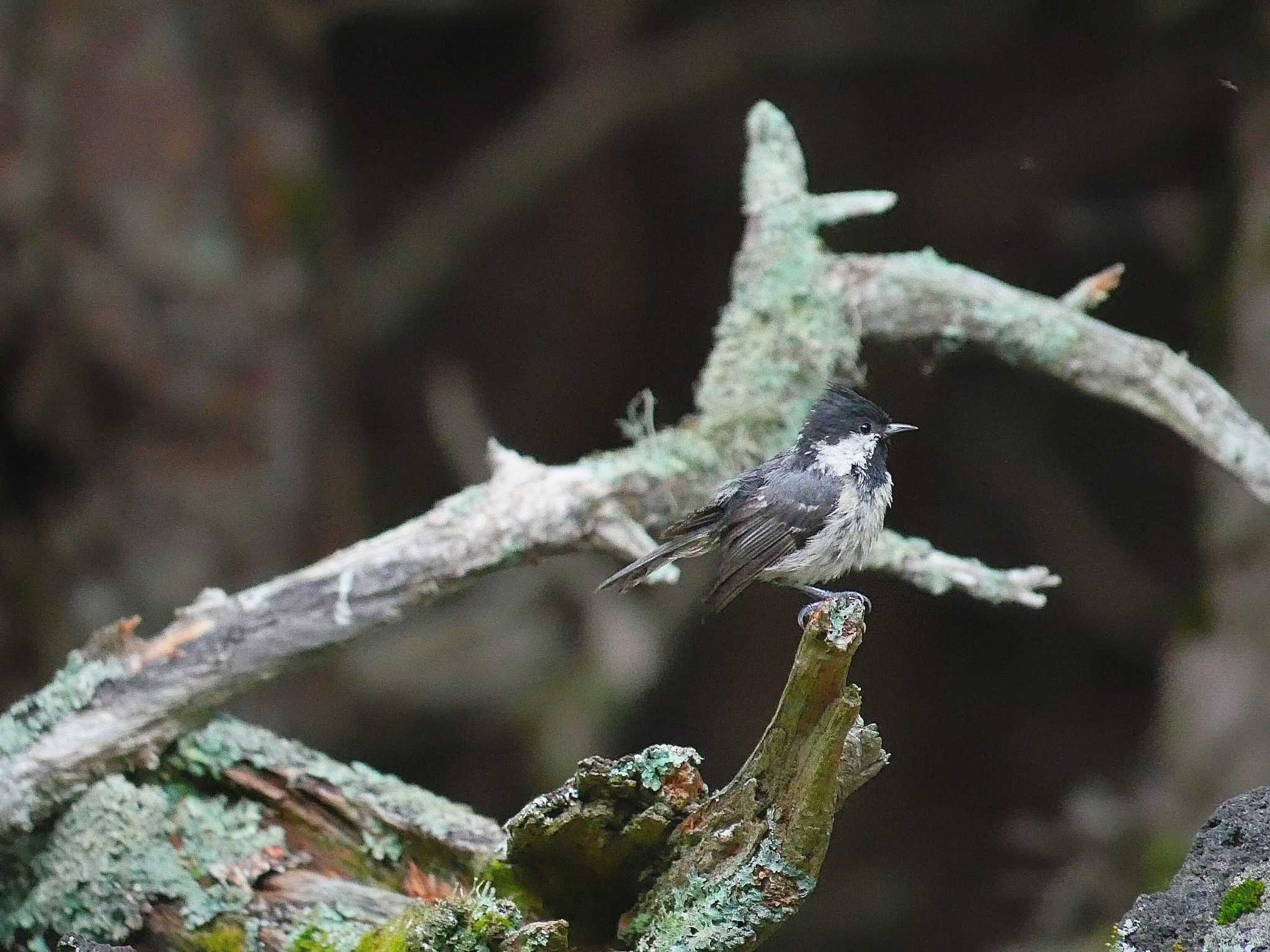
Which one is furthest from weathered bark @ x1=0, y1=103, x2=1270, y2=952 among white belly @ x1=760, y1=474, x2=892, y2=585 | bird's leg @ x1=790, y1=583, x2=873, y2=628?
white belly @ x1=760, y1=474, x2=892, y2=585

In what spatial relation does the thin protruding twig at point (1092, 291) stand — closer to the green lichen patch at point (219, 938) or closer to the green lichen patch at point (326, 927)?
the green lichen patch at point (326, 927)

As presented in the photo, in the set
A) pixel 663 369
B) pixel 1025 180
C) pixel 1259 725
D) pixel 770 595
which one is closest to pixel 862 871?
pixel 770 595

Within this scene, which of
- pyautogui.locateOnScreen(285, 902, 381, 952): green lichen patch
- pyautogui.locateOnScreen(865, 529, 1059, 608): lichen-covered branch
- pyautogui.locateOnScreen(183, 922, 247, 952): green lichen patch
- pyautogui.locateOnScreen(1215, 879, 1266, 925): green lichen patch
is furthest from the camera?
pyautogui.locateOnScreen(865, 529, 1059, 608): lichen-covered branch

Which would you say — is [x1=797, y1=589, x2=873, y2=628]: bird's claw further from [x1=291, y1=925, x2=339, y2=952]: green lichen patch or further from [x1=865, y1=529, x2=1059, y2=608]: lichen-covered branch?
[x1=291, y1=925, x2=339, y2=952]: green lichen patch

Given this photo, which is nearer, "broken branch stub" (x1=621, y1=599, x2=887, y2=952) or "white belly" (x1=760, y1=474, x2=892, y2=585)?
"broken branch stub" (x1=621, y1=599, x2=887, y2=952)

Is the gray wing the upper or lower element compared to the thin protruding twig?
lower

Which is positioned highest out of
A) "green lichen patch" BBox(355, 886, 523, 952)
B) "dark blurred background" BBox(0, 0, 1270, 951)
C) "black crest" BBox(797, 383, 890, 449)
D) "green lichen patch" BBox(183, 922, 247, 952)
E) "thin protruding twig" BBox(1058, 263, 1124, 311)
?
"dark blurred background" BBox(0, 0, 1270, 951)

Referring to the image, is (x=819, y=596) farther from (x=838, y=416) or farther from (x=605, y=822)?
(x=605, y=822)

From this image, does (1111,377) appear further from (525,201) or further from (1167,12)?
(525,201)
